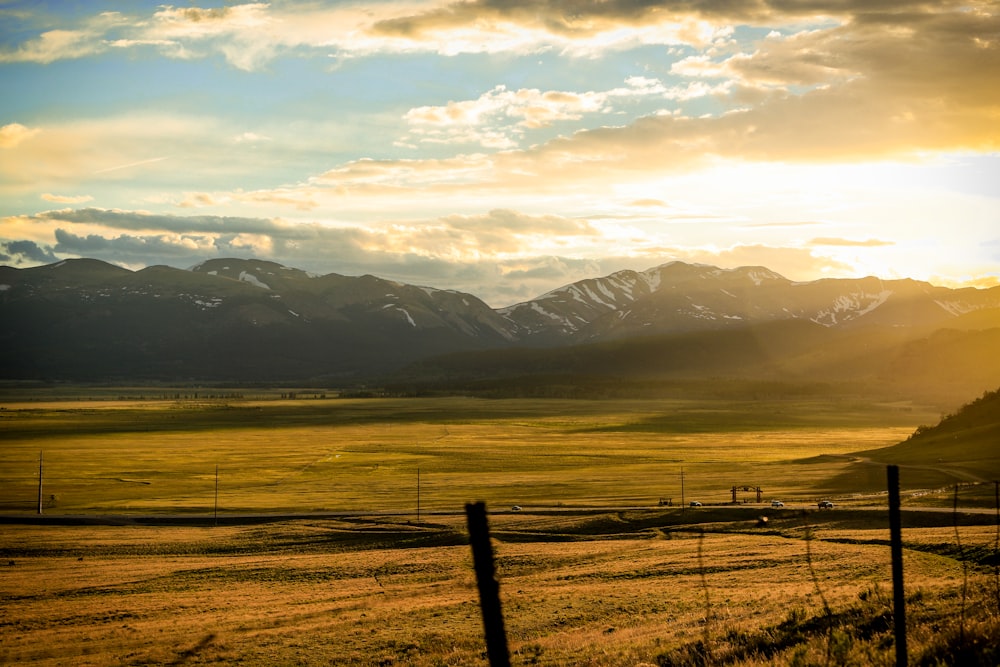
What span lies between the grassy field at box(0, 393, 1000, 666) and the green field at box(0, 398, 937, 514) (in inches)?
31.7

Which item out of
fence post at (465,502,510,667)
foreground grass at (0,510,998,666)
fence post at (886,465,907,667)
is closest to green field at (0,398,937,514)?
foreground grass at (0,510,998,666)

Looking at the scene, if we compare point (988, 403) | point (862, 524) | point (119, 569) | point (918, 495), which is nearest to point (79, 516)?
point (119, 569)

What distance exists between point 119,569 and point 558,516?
106 feet

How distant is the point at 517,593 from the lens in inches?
1620

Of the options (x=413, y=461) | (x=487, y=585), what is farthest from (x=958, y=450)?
(x=487, y=585)

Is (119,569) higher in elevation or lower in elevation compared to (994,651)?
lower

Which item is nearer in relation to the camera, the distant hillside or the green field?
the distant hillside

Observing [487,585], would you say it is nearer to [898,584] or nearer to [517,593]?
[898,584]

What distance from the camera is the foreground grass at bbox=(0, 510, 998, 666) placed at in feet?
79.3

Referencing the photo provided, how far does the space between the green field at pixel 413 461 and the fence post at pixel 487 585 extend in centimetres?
6784

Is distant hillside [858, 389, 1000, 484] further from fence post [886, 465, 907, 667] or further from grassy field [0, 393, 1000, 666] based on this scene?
fence post [886, 465, 907, 667]

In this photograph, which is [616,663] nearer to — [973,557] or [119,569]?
[973,557]

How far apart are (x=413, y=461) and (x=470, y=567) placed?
239 ft

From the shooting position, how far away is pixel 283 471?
114 metres
